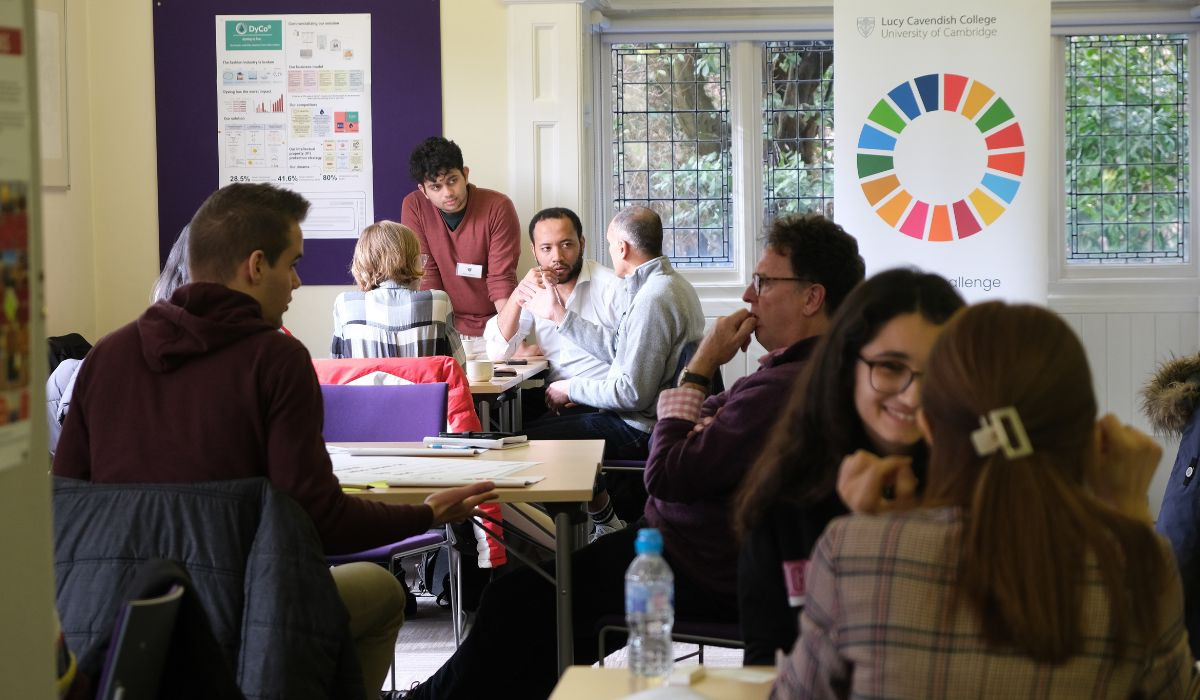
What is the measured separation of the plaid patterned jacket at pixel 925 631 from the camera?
123 cm

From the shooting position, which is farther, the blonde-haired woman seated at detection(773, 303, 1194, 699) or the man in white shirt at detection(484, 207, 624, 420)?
the man in white shirt at detection(484, 207, 624, 420)

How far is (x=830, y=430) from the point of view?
69.8 inches

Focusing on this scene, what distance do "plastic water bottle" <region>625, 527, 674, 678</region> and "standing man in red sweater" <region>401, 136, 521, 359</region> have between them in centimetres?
419

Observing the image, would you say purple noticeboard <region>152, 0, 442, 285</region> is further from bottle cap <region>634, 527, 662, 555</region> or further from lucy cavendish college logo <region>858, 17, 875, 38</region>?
bottle cap <region>634, 527, 662, 555</region>

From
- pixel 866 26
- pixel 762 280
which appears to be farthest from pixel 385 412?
pixel 866 26

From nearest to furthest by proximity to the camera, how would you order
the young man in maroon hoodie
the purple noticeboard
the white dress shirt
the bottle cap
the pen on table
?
1. the bottle cap
2. the young man in maroon hoodie
3. the pen on table
4. the white dress shirt
5. the purple noticeboard

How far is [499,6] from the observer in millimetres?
6695

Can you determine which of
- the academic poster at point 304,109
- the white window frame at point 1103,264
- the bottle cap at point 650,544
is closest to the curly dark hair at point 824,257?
the bottle cap at point 650,544

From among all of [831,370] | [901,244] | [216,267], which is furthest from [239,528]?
[901,244]

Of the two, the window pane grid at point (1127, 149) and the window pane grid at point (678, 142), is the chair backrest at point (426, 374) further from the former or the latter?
the window pane grid at point (1127, 149)

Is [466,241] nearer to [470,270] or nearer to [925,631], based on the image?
[470,270]

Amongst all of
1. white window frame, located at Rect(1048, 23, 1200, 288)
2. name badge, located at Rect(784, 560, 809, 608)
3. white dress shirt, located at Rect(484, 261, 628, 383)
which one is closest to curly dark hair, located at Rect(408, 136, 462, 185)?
white dress shirt, located at Rect(484, 261, 628, 383)

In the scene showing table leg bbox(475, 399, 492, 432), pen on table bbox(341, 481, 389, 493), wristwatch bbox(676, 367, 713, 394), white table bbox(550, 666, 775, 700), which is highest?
wristwatch bbox(676, 367, 713, 394)

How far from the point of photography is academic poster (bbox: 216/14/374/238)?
6754mm
